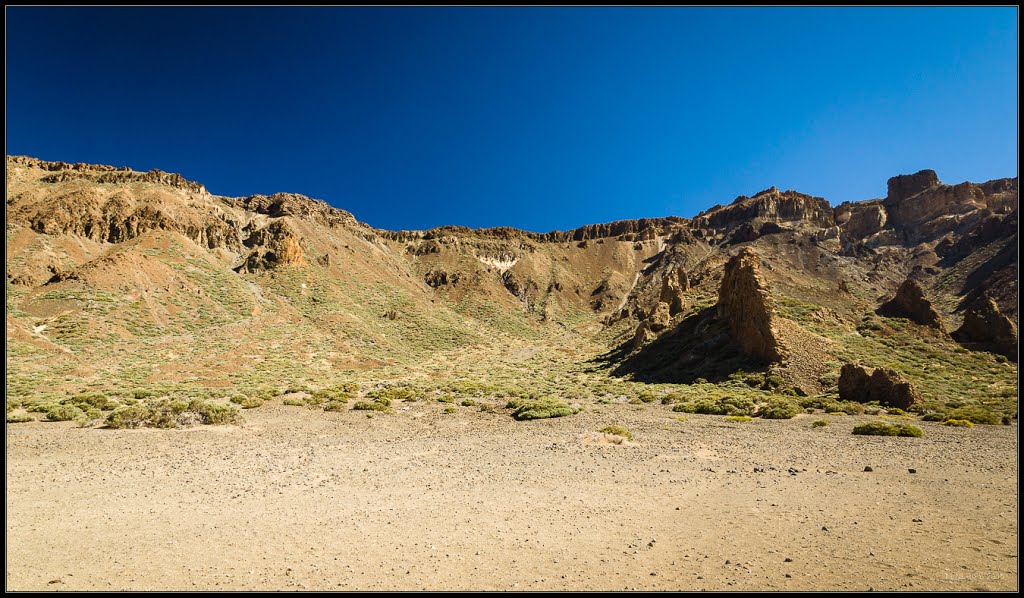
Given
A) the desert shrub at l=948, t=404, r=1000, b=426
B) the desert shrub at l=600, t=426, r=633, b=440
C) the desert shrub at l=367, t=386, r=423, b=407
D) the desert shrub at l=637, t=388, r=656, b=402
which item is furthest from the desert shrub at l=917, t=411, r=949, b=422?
the desert shrub at l=367, t=386, r=423, b=407

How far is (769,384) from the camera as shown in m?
24.3

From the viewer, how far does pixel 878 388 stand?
19.9 meters

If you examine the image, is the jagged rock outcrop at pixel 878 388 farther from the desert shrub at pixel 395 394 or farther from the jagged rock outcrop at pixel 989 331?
the desert shrub at pixel 395 394

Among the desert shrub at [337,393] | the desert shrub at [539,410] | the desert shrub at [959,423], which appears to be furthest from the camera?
the desert shrub at [337,393]

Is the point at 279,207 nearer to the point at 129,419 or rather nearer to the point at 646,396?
the point at 129,419

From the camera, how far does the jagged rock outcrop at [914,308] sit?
32.8 metres

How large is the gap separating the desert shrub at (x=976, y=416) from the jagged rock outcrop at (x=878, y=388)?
188 centimetres

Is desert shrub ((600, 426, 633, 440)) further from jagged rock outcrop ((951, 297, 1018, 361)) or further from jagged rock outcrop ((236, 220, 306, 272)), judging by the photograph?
jagged rock outcrop ((236, 220, 306, 272))

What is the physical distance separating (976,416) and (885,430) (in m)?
5.28

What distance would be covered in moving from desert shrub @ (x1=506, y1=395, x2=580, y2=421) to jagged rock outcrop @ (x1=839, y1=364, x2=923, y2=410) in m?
13.5

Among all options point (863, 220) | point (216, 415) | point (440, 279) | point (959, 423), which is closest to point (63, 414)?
point (216, 415)

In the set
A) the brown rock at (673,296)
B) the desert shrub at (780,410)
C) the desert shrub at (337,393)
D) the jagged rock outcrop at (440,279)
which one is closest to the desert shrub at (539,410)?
the desert shrub at (780,410)

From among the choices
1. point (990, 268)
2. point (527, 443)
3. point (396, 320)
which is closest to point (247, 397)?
point (527, 443)

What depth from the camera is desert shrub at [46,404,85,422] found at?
53.7 feet
